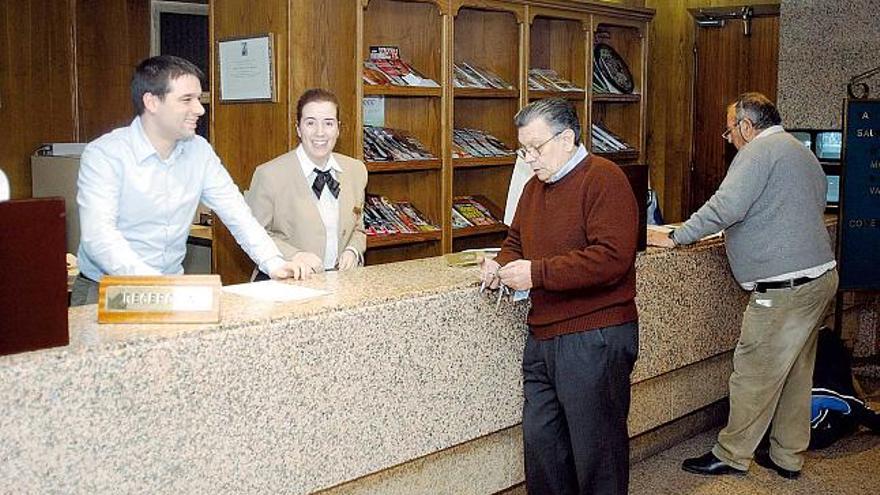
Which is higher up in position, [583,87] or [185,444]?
[583,87]

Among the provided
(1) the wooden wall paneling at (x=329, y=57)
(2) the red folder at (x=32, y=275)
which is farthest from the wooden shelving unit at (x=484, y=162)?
(2) the red folder at (x=32, y=275)

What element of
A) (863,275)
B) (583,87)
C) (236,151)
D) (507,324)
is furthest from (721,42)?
(507,324)

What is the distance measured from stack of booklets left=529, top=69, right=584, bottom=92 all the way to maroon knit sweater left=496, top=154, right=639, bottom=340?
275cm

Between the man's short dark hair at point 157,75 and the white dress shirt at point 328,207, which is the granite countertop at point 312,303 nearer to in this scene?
the white dress shirt at point 328,207

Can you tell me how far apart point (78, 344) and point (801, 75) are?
16.4ft

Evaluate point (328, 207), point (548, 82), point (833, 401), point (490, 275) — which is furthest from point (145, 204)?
point (548, 82)

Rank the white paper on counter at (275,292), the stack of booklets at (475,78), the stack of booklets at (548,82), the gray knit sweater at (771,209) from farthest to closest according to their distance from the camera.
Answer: the stack of booklets at (548,82) < the stack of booklets at (475,78) < the gray knit sweater at (771,209) < the white paper on counter at (275,292)

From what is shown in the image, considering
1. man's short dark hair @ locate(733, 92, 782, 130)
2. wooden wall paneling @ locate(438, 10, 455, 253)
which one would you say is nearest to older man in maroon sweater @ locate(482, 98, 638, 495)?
man's short dark hair @ locate(733, 92, 782, 130)

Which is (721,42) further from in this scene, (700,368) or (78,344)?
(78,344)

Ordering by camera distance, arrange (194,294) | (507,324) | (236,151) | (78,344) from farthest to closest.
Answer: (236,151) → (507,324) → (194,294) → (78,344)

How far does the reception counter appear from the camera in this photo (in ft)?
7.02

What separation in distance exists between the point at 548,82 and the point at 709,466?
2.60 metres

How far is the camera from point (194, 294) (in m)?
2.43

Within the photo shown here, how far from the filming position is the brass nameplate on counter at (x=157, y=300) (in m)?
2.39
